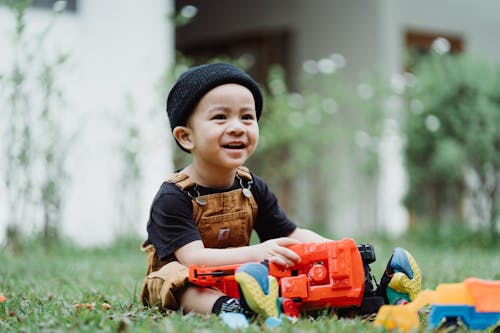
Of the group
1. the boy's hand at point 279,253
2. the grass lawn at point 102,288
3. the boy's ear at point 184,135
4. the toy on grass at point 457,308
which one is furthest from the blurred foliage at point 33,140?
the toy on grass at point 457,308

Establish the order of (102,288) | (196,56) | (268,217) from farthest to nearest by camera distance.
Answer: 1. (196,56)
2. (102,288)
3. (268,217)

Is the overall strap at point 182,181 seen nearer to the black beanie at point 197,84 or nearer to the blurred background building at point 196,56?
the black beanie at point 197,84

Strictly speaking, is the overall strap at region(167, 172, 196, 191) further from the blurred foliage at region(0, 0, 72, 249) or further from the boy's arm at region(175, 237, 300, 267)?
the blurred foliage at region(0, 0, 72, 249)

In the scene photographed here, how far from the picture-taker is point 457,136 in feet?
24.2

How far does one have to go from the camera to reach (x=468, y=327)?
234cm

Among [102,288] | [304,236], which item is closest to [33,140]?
[102,288]

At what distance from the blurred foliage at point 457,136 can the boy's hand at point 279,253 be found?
15.8 ft

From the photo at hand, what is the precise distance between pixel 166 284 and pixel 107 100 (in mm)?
4844

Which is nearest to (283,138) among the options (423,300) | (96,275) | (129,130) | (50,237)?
(129,130)

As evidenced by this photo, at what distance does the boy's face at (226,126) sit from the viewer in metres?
2.84

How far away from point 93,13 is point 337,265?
5411mm

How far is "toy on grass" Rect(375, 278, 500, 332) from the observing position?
2.29 meters

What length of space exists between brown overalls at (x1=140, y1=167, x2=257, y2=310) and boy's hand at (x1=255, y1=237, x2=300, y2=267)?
1.07 ft

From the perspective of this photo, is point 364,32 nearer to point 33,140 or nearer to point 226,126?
point 33,140
